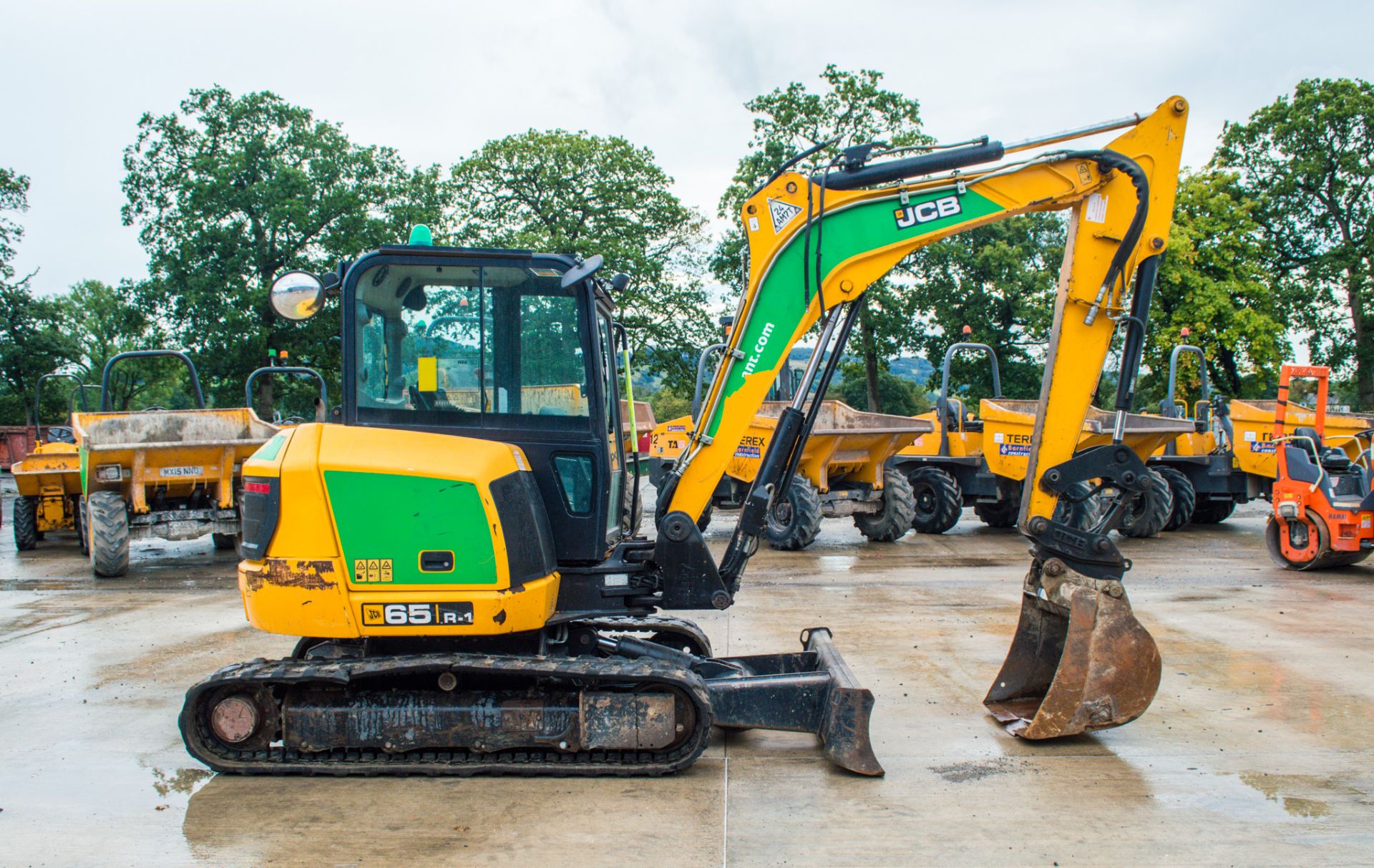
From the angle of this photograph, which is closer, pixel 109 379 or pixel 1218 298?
pixel 109 379

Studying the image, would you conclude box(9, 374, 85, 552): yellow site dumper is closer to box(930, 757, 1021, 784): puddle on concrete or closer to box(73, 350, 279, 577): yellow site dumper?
box(73, 350, 279, 577): yellow site dumper

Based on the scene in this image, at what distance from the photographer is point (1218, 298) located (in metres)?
34.3

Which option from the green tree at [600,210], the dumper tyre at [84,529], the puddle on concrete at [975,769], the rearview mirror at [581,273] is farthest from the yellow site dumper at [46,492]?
the green tree at [600,210]

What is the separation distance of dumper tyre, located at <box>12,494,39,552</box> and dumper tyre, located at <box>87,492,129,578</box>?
4.09 meters

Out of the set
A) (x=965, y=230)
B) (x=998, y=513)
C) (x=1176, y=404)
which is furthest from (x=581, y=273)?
(x=1176, y=404)

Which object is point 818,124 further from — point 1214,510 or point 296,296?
point 296,296

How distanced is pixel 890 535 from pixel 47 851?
11.5 metres

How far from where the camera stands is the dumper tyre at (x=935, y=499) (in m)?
15.2

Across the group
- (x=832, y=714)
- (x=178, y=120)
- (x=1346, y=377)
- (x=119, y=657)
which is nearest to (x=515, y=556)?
(x=832, y=714)

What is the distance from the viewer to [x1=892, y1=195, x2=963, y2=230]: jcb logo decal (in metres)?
5.29

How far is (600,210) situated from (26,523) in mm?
23862

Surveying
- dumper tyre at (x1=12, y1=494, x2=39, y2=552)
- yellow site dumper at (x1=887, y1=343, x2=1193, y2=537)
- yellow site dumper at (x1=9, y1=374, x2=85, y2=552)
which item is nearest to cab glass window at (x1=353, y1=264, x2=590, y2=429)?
yellow site dumper at (x1=887, y1=343, x2=1193, y2=537)

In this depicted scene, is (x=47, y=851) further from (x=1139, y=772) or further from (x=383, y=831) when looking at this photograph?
(x=1139, y=772)

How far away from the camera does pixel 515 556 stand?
4.72 m
